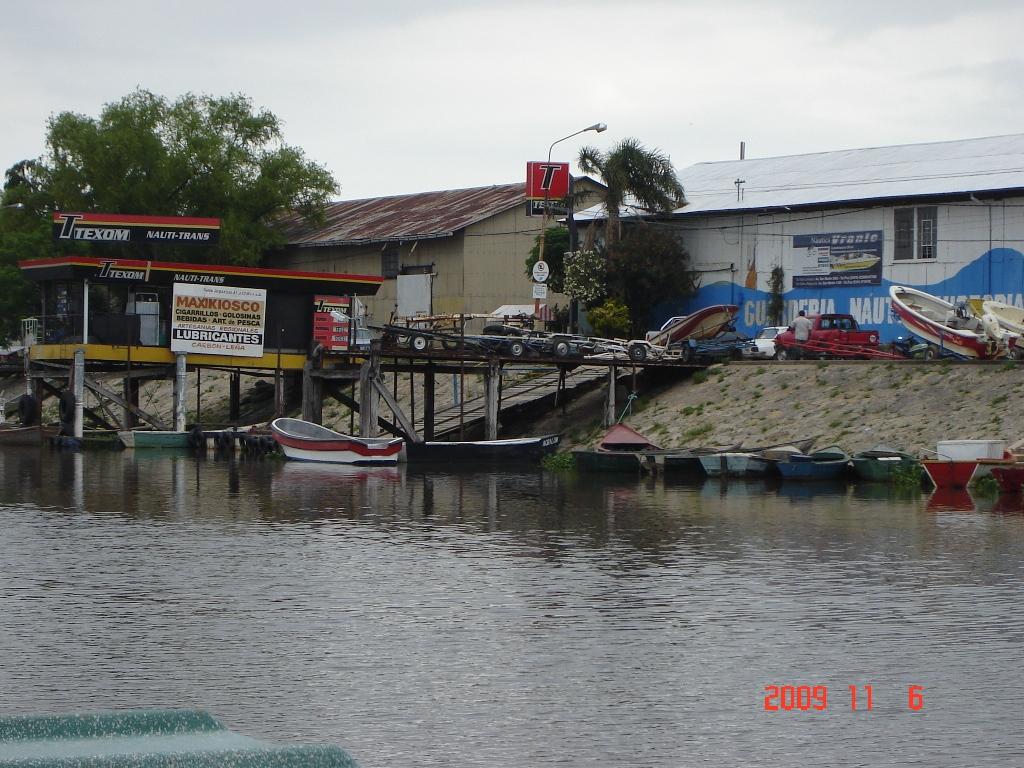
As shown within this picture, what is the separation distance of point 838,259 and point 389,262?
25.1 metres

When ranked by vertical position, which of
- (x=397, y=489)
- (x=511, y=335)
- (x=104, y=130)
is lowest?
(x=397, y=489)

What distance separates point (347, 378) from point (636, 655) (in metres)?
41.1

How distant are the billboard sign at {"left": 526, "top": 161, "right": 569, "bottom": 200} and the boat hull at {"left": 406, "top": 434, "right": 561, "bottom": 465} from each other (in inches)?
563

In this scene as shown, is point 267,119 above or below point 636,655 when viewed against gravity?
above

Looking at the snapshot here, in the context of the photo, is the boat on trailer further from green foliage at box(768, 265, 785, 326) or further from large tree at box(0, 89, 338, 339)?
large tree at box(0, 89, 338, 339)

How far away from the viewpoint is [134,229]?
59.6 metres

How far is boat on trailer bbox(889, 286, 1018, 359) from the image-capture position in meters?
48.9

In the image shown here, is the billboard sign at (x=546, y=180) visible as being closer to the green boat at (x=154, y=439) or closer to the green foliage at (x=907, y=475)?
the green boat at (x=154, y=439)

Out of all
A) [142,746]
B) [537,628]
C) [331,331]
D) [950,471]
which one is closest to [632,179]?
[331,331]

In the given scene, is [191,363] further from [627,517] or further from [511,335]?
[627,517]

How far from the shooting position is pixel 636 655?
57.5 feet

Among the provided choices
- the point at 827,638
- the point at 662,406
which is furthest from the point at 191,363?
the point at 827,638

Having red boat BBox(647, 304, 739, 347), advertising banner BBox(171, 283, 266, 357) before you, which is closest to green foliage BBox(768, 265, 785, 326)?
red boat BBox(647, 304, 739, 347)

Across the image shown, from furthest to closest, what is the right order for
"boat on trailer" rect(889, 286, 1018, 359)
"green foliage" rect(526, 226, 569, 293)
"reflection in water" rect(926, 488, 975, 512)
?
"green foliage" rect(526, 226, 569, 293), "boat on trailer" rect(889, 286, 1018, 359), "reflection in water" rect(926, 488, 975, 512)
